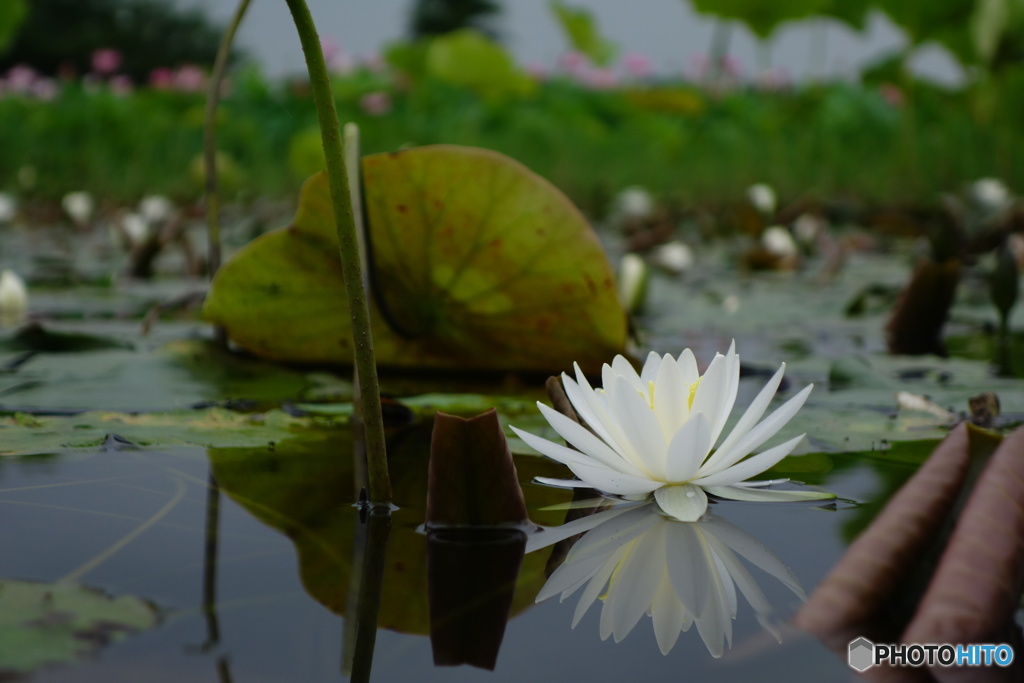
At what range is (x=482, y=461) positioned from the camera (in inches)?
30.1

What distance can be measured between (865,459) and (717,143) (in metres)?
8.41

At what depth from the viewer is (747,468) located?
0.85m

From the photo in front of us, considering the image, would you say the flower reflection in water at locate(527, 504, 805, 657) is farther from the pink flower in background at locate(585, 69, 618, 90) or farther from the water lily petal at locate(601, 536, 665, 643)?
the pink flower in background at locate(585, 69, 618, 90)

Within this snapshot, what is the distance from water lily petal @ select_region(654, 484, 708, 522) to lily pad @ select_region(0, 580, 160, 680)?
1.42 feet

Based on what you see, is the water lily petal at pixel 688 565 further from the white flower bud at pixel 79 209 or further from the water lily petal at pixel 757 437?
the white flower bud at pixel 79 209

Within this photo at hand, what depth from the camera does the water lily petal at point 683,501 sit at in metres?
0.83

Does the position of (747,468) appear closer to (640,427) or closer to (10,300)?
(640,427)

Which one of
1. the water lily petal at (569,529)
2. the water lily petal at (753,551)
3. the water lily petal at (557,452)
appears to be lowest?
the water lily petal at (569,529)

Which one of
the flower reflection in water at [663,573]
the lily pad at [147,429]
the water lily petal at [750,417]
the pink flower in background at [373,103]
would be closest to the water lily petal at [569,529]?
the flower reflection in water at [663,573]

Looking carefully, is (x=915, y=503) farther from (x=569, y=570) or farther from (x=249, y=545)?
(x=249, y=545)

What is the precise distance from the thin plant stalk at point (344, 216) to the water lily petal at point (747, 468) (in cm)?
30

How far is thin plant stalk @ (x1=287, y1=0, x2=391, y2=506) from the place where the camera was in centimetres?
73

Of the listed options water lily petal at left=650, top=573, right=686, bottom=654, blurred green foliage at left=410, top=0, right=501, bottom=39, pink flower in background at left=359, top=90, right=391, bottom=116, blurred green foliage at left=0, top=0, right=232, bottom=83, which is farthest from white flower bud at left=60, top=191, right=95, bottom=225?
blurred green foliage at left=410, top=0, right=501, bottom=39

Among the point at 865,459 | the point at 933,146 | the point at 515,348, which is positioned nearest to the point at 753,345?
the point at 515,348
